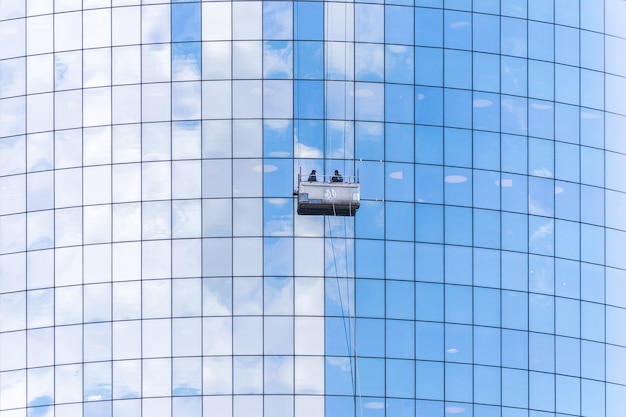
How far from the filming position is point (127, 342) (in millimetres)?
80875

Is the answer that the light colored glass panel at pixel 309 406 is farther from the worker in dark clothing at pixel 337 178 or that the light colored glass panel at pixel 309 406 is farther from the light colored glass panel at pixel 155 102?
the light colored glass panel at pixel 155 102

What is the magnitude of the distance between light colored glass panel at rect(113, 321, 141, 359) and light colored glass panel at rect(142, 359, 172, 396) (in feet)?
3.42

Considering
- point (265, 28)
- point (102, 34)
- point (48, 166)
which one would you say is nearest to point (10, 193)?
point (48, 166)

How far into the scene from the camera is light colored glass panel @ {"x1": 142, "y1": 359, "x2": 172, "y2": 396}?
80188mm

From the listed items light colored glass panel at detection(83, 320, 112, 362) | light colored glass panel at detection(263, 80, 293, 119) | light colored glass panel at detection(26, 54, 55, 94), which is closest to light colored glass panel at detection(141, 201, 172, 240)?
light colored glass panel at detection(83, 320, 112, 362)

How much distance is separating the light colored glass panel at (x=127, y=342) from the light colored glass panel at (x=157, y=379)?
3.42ft

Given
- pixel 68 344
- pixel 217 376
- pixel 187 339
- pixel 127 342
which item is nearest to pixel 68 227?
pixel 68 344

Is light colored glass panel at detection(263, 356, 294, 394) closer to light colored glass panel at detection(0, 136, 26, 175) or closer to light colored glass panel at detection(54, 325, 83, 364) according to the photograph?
light colored glass panel at detection(54, 325, 83, 364)

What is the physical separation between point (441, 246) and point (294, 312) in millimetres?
8465

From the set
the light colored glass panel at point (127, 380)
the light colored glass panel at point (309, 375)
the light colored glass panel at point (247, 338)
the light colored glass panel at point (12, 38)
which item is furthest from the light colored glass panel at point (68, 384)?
the light colored glass panel at point (12, 38)

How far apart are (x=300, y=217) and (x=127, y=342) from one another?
424 inches

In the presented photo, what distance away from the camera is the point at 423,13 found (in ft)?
279

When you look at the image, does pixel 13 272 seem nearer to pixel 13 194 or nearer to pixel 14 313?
pixel 14 313

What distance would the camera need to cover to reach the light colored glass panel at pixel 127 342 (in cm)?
8081
